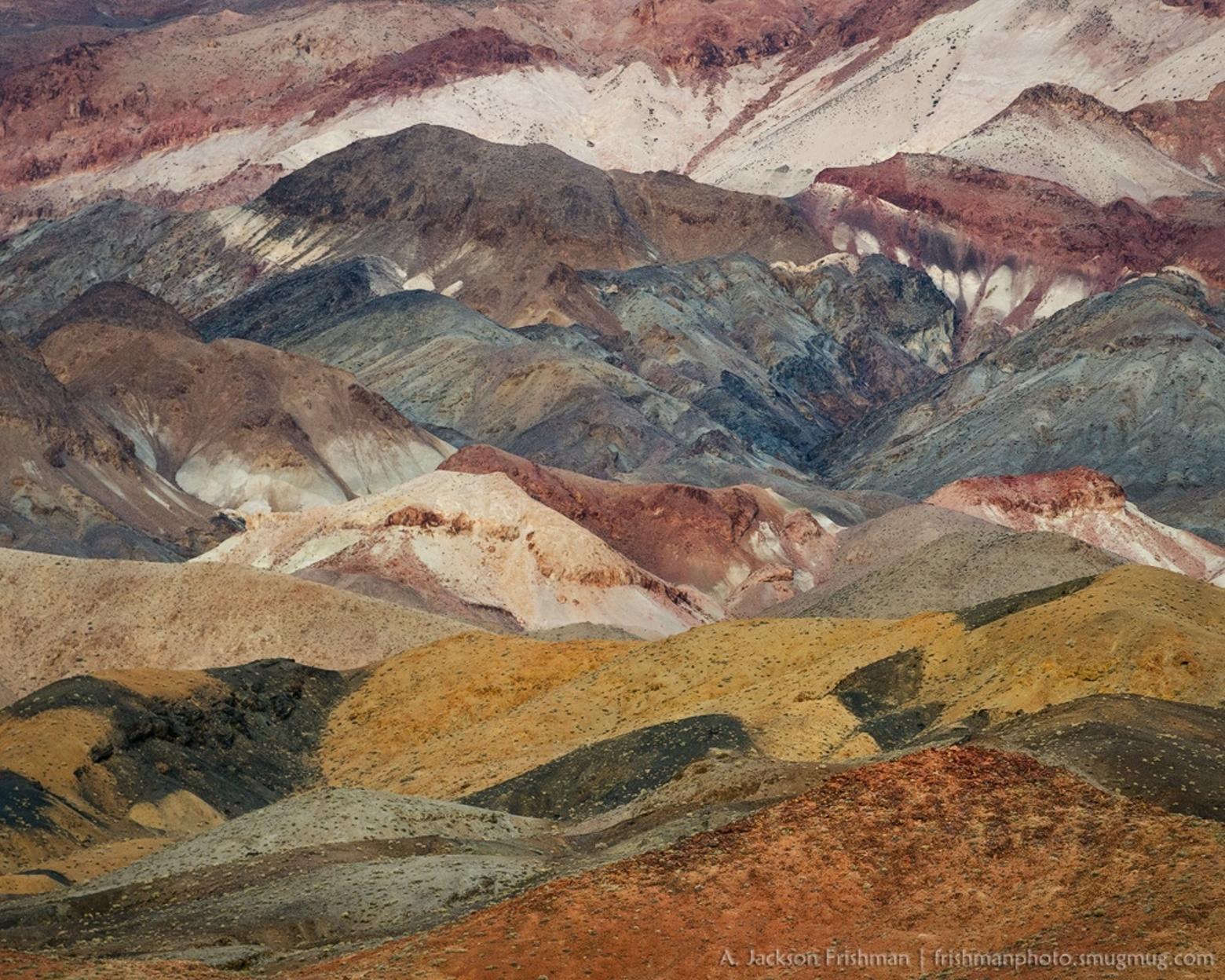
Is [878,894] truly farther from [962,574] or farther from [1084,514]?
[1084,514]

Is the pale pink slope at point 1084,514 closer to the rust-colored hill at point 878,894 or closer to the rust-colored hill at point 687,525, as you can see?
the rust-colored hill at point 687,525

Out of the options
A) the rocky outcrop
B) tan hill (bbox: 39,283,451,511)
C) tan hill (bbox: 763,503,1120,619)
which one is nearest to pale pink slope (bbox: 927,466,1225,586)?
tan hill (bbox: 763,503,1120,619)

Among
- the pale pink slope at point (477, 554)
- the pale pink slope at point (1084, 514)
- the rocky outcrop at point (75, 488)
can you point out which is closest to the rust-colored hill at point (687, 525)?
the pale pink slope at point (1084, 514)

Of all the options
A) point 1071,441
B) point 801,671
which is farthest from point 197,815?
point 1071,441

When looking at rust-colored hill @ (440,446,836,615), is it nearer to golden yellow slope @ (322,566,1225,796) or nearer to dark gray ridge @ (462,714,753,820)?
golden yellow slope @ (322,566,1225,796)

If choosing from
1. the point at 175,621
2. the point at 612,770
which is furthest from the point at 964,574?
the point at 612,770

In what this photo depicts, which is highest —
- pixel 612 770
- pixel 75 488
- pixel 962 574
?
pixel 612 770

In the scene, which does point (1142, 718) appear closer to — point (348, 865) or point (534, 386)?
point (348, 865)
